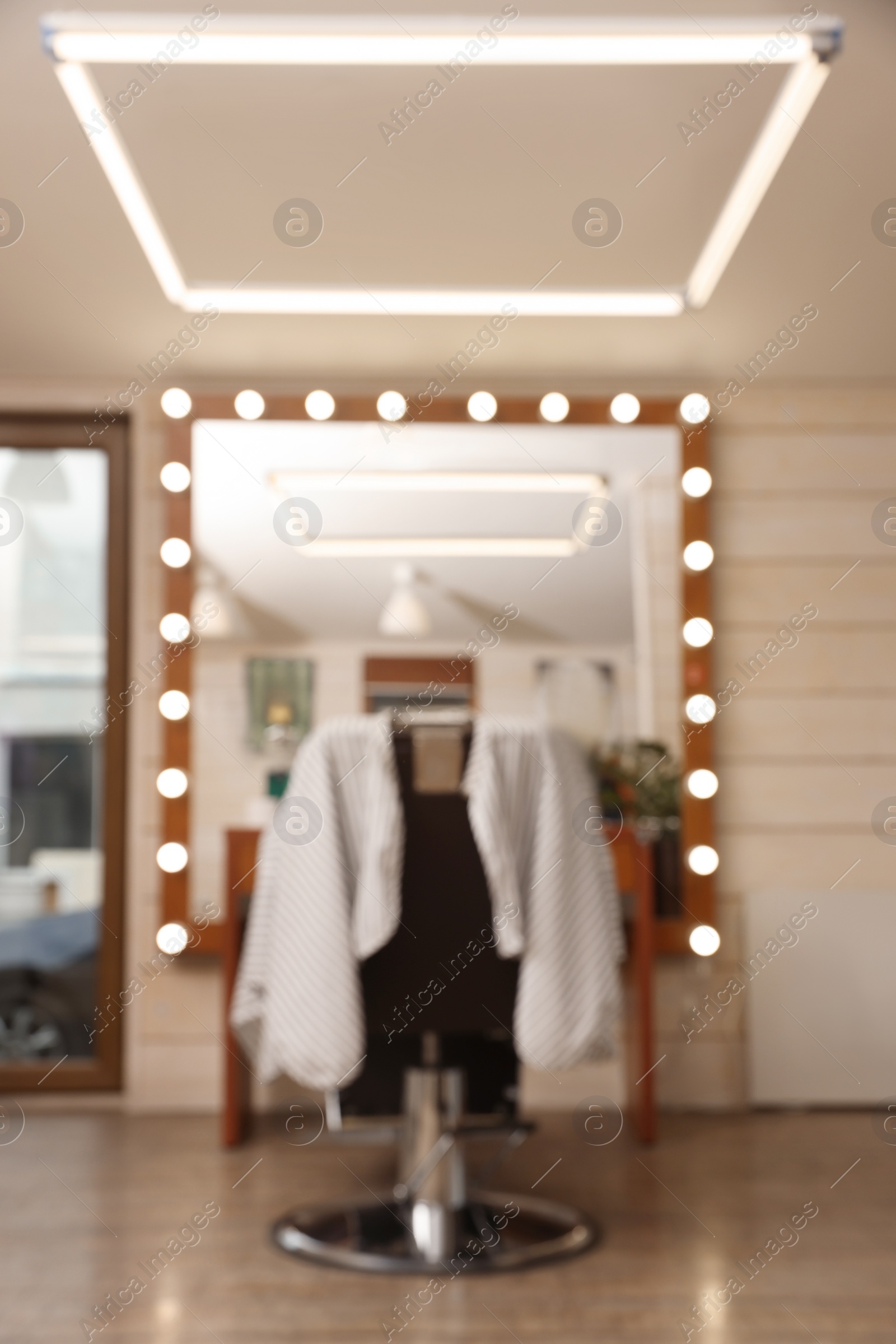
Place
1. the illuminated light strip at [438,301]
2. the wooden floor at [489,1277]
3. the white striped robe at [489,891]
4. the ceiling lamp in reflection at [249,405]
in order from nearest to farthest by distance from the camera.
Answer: the wooden floor at [489,1277], the white striped robe at [489,891], the illuminated light strip at [438,301], the ceiling lamp in reflection at [249,405]

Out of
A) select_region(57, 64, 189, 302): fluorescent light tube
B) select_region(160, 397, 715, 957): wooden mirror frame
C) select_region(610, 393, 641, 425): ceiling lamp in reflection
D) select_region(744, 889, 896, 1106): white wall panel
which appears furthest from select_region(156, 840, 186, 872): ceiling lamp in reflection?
select_region(610, 393, 641, 425): ceiling lamp in reflection

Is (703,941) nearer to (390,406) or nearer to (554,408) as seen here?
(554,408)

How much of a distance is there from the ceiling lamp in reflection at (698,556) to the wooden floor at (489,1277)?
5.03ft

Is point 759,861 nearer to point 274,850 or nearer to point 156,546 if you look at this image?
point 274,850

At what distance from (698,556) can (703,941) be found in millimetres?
1089

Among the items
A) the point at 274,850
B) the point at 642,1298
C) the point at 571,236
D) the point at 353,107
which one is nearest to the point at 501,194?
the point at 571,236

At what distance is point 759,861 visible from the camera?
11.0 feet

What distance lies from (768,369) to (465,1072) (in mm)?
2152

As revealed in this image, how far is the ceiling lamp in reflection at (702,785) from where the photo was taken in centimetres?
331

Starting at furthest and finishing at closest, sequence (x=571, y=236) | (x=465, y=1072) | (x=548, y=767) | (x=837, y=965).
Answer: (x=837, y=965), (x=571, y=236), (x=465, y=1072), (x=548, y=767)

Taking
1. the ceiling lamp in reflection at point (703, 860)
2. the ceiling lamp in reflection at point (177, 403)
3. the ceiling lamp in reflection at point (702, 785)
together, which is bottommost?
the ceiling lamp in reflection at point (703, 860)

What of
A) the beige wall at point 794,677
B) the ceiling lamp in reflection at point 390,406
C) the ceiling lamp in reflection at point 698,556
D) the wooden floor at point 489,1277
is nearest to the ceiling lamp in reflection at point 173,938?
the wooden floor at point 489,1277

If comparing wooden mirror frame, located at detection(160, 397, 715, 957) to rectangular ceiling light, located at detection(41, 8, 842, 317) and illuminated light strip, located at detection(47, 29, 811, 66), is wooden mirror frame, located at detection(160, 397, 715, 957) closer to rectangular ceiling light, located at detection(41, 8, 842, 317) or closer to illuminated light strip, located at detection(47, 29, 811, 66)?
rectangular ceiling light, located at detection(41, 8, 842, 317)

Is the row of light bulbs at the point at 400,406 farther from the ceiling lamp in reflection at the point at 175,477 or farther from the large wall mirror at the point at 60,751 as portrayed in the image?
the large wall mirror at the point at 60,751
